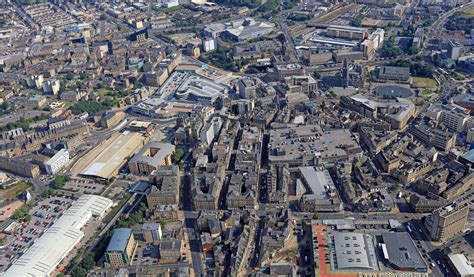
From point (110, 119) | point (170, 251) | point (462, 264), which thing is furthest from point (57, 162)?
point (462, 264)

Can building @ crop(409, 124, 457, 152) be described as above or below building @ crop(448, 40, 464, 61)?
below

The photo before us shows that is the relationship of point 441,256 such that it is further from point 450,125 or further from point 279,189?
point 450,125

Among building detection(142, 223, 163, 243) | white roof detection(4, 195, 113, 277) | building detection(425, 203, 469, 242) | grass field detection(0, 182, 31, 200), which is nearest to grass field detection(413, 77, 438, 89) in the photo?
building detection(425, 203, 469, 242)

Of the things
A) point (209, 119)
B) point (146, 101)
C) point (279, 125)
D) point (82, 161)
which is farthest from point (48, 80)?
point (279, 125)

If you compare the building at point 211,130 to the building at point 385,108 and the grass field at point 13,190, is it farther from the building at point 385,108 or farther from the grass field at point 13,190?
the grass field at point 13,190

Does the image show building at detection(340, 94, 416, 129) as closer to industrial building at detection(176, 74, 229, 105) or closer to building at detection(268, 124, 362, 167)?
building at detection(268, 124, 362, 167)

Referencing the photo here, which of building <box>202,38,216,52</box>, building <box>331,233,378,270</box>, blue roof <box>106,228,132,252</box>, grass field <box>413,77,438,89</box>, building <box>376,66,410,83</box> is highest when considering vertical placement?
building <box>202,38,216,52</box>

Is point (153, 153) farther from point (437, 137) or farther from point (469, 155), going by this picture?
point (469, 155)

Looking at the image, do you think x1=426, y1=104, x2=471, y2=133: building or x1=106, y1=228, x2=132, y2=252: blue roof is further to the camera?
x1=426, y1=104, x2=471, y2=133: building
